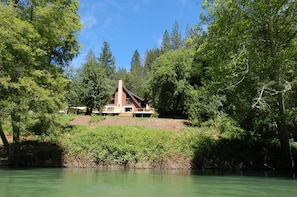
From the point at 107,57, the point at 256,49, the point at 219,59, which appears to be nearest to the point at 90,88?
the point at 219,59

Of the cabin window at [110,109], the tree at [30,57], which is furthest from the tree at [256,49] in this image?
the cabin window at [110,109]

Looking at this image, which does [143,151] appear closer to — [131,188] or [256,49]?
[131,188]

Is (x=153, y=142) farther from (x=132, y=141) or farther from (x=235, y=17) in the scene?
(x=235, y=17)

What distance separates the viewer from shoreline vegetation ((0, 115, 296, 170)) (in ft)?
66.6

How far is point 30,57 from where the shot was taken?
16453mm

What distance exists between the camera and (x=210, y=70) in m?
17.7

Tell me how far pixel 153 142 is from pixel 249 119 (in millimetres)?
6693

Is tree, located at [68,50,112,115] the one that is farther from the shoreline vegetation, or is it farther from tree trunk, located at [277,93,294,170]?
tree trunk, located at [277,93,294,170]

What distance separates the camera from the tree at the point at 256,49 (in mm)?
15953

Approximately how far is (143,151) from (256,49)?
9.42 metres

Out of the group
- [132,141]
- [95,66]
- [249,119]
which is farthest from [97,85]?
[249,119]

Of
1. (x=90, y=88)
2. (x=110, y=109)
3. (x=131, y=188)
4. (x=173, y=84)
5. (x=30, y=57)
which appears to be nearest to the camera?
(x=131, y=188)

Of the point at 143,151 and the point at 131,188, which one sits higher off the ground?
the point at 143,151

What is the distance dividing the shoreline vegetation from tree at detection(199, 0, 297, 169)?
3.40 metres
